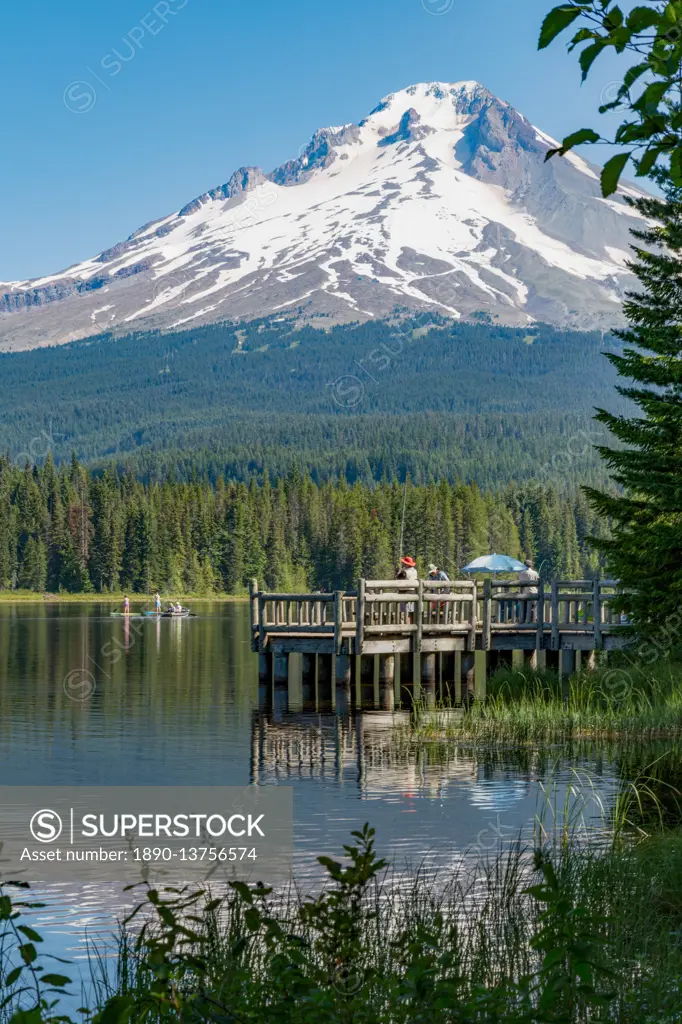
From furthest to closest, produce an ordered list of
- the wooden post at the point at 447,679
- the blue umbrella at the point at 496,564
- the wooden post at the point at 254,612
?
the blue umbrella at the point at 496,564
the wooden post at the point at 254,612
the wooden post at the point at 447,679

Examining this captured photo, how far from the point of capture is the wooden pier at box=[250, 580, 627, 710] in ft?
120

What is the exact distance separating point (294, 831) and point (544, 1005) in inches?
445

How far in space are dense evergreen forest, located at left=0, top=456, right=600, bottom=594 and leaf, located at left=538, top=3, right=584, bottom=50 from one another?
500 ft

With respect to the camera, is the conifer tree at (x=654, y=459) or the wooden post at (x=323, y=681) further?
the wooden post at (x=323, y=681)

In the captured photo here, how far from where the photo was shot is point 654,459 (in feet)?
84.3

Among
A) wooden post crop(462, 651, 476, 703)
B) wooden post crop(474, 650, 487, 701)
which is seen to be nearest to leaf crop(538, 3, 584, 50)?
wooden post crop(474, 650, 487, 701)

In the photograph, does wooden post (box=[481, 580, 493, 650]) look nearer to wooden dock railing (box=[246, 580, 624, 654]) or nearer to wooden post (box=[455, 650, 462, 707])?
wooden dock railing (box=[246, 580, 624, 654])

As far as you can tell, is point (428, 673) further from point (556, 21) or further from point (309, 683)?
point (556, 21)

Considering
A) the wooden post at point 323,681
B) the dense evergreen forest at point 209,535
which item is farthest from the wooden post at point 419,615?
the dense evergreen forest at point 209,535

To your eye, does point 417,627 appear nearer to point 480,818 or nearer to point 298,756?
point 298,756

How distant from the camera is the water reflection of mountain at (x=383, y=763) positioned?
68.6ft

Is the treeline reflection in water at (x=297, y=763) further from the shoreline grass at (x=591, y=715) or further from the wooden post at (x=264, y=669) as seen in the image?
the shoreline grass at (x=591, y=715)

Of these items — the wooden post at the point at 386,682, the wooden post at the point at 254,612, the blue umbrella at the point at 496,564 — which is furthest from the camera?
the blue umbrella at the point at 496,564

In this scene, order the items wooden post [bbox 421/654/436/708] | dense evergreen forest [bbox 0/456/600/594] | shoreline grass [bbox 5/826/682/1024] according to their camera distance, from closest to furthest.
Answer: shoreline grass [bbox 5/826/682/1024], wooden post [bbox 421/654/436/708], dense evergreen forest [bbox 0/456/600/594]
